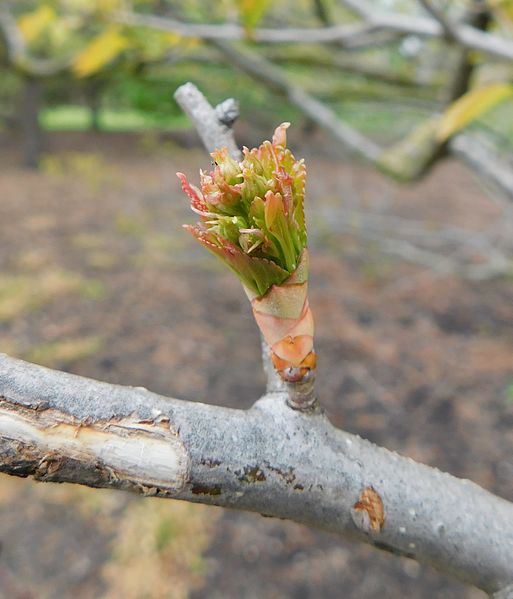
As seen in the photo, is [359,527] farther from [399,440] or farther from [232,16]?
[399,440]

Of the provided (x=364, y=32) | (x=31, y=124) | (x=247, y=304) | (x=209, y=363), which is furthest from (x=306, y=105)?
(x=31, y=124)

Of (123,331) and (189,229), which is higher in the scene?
(189,229)

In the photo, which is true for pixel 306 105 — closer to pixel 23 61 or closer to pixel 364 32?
pixel 364 32

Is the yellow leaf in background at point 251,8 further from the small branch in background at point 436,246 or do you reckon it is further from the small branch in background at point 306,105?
the small branch in background at point 436,246

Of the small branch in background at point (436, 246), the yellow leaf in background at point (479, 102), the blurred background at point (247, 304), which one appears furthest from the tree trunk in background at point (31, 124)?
the yellow leaf in background at point (479, 102)

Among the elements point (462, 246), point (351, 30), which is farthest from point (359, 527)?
point (462, 246)
